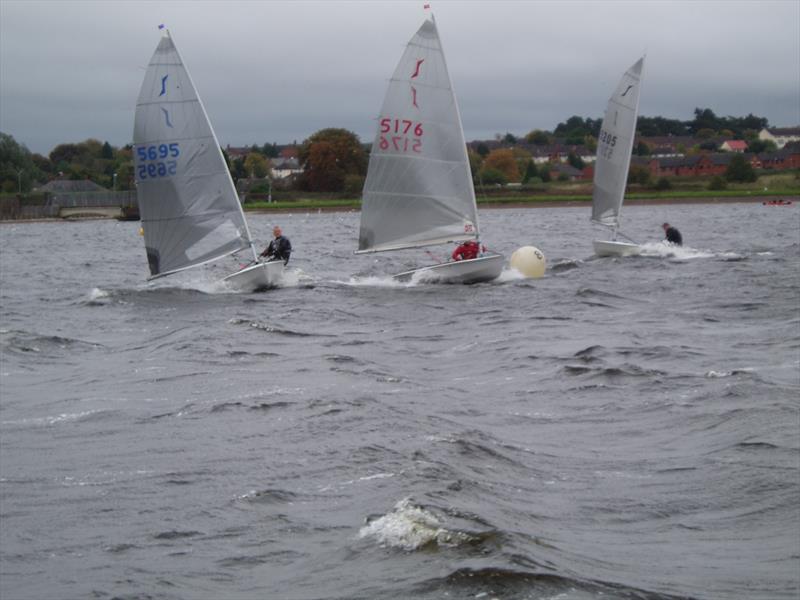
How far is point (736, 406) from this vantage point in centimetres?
1272

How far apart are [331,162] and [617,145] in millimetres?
75126

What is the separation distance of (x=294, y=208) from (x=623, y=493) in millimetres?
93003

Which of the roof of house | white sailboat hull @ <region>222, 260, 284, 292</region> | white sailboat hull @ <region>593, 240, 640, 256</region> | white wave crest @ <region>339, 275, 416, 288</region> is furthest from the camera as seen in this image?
the roof of house

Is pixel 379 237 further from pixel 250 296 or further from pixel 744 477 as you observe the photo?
pixel 744 477

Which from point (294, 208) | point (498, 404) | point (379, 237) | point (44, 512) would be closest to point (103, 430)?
point (44, 512)

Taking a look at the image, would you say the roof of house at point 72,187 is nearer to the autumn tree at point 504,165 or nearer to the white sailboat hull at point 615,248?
the autumn tree at point 504,165

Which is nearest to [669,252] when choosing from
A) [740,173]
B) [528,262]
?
[528,262]

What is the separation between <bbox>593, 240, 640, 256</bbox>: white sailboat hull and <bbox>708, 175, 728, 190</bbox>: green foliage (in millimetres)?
76266

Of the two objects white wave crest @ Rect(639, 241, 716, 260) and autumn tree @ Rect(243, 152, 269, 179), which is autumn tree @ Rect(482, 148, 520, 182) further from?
white wave crest @ Rect(639, 241, 716, 260)

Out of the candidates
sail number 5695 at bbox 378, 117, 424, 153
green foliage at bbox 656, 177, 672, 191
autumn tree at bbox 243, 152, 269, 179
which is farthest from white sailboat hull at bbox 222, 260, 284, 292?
autumn tree at bbox 243, 152, 269, 179

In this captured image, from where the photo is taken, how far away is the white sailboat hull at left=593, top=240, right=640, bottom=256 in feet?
110

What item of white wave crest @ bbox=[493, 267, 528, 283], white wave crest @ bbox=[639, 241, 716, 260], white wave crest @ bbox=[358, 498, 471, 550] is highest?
white wave crest @ bbox=[639, 241, 716, 260]

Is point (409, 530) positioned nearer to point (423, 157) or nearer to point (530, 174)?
point (423, 157)

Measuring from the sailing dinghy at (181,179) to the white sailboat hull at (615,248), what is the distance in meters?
11.4
